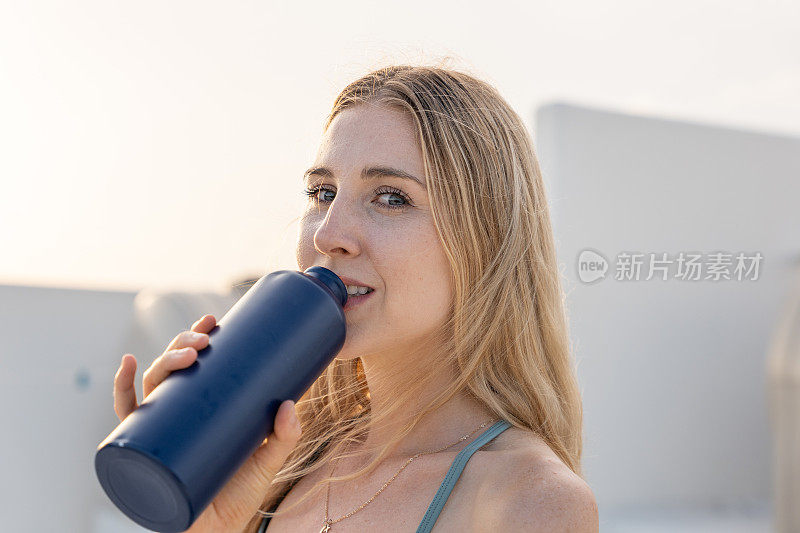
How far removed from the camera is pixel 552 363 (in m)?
1.13

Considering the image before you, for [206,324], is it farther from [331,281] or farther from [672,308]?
[672,308]

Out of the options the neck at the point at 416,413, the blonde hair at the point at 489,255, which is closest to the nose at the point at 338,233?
the blonde hair at the point at 489,255

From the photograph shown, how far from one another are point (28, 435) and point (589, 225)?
74.9 inches

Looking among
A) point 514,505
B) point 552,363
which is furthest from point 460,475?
point 552,363

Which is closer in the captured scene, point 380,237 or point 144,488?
point 144,488

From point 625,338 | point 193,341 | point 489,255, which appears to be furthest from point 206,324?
point 625,338

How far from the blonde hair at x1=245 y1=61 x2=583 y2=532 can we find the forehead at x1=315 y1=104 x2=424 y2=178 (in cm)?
1

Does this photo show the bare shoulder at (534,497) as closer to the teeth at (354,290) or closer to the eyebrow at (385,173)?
the teeth at (354,290)

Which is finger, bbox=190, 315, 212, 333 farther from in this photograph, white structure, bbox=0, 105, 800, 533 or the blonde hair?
white structure, bbox=0, 105, 800, 533

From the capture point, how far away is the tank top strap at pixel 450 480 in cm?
93

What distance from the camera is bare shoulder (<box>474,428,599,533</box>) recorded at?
2.65 feet

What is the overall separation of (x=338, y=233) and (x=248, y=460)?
302 mm

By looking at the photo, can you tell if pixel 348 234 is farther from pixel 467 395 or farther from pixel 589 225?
pixel 589 225

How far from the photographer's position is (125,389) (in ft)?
3.19
